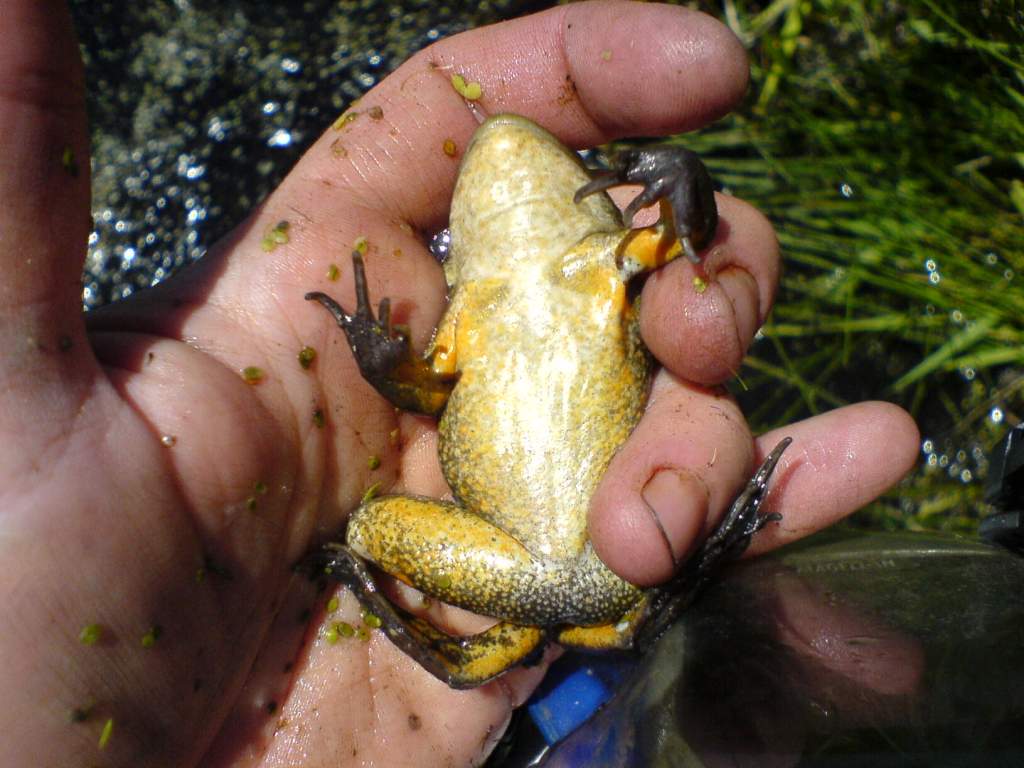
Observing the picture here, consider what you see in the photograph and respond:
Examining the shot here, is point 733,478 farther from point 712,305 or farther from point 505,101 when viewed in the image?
point 505,101

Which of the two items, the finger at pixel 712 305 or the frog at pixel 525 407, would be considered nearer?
the finger at pixel 712 305

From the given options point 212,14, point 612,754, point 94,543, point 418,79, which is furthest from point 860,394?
point 212,14

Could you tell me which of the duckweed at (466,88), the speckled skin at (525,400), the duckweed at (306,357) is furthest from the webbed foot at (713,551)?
the duckweed at (466,88)

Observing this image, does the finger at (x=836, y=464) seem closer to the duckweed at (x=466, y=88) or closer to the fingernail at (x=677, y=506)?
the fingernail at (x=677, y=506)

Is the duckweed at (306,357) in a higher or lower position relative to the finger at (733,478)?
higher

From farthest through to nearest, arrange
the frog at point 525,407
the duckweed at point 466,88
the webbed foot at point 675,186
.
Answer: the duckweed at point 466,88 < the frog at point 525,407 < the webbed foot at point 675,186

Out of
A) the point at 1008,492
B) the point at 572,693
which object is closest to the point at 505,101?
the point at 1008,492

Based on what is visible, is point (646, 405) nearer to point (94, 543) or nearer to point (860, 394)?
point (94, 543)
